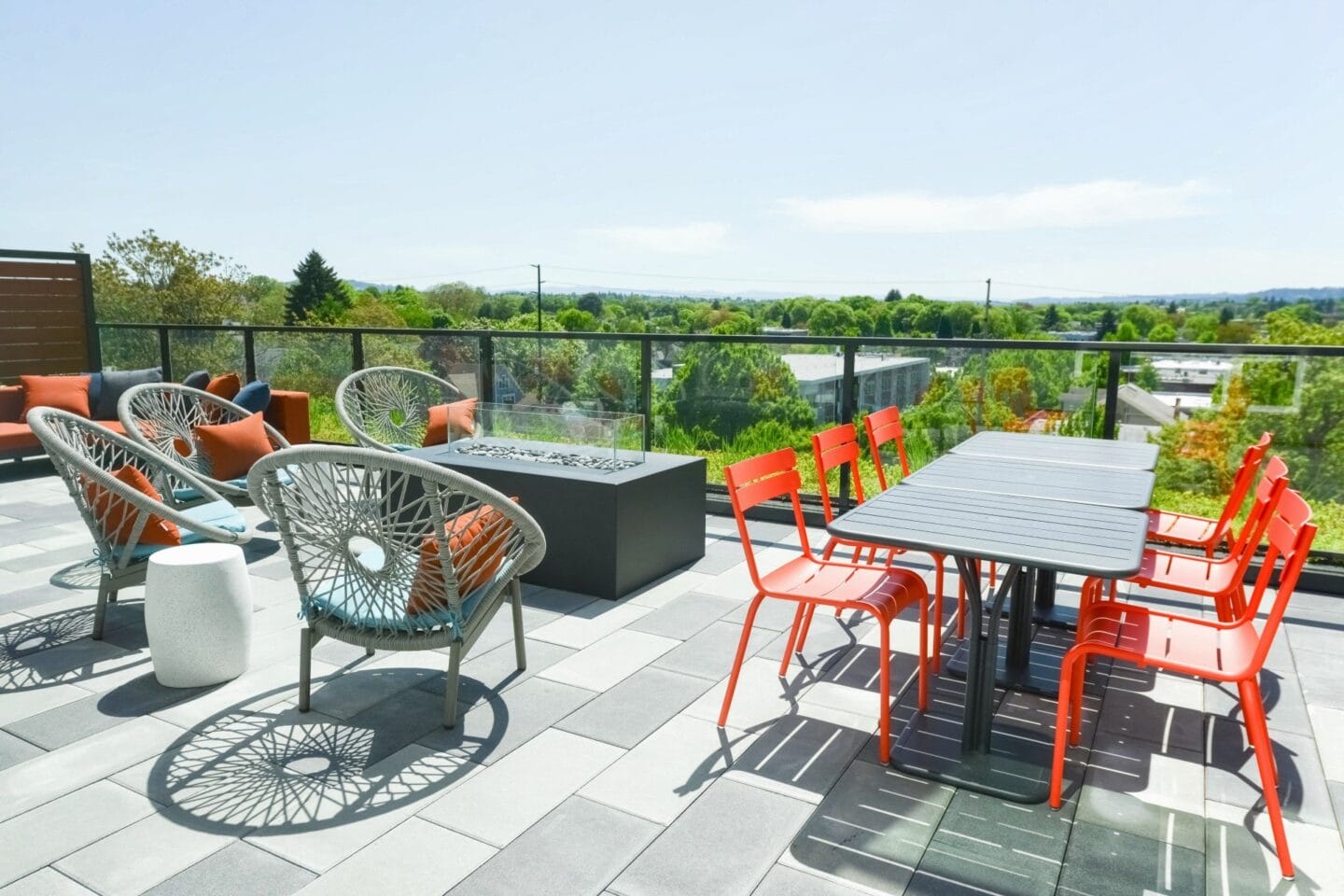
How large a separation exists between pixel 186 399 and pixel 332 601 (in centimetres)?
368

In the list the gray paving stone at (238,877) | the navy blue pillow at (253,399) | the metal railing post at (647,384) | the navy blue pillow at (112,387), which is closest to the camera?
the gray paving stone at (238,877)

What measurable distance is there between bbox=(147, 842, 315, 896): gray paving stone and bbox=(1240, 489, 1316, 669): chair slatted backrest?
2350 millimetres

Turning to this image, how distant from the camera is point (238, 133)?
26453mm

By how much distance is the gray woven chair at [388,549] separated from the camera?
2660mm

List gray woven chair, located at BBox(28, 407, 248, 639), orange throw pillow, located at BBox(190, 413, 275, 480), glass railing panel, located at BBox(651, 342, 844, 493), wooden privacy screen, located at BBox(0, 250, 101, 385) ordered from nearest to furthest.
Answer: gray woven chair, located at BBox(28, 407, 248, 639) → orange throw pillow, located at BBox(190, 413, 275, 480) → glass railing panel, located at BBox(651, 342, 844, 493) → wooden privacy screen, located at BBox(0, 250, 101, 385)

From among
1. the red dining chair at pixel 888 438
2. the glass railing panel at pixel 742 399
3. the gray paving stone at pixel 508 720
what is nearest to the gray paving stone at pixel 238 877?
the gray paving stone at pixel 508 720

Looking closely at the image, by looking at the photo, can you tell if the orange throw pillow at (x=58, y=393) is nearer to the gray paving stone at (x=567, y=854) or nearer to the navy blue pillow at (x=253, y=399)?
the navy blue pillow at (x=253, y=399)

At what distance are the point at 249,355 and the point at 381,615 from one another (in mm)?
6268

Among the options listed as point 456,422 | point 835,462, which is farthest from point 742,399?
point 835,462

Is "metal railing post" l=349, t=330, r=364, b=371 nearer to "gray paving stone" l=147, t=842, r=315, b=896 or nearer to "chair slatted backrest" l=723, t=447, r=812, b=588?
"chair slatted backrest" l=723, t=447, r=812, b=588

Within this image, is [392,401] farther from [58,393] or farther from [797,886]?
[797,886]

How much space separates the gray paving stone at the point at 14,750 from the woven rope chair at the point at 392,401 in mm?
3136

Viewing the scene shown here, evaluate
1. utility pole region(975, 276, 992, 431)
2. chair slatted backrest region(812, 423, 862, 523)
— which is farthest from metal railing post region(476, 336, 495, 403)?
chair slatted backrest region(812, 423, 862, 523)

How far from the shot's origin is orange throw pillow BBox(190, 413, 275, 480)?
5008 mm
